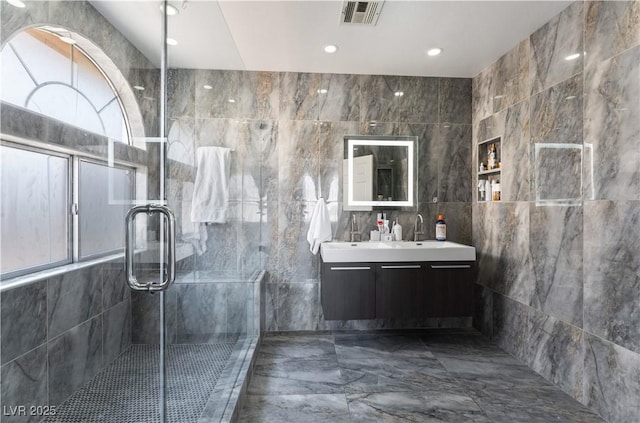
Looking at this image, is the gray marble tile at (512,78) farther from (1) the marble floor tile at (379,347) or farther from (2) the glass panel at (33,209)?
(2) the glass panel at (33,209)

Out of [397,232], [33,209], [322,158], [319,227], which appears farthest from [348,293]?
[33,209]

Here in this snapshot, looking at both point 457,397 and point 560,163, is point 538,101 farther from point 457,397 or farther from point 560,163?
point 457,397

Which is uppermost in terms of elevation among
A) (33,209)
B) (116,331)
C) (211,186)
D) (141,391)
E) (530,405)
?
(211,186)

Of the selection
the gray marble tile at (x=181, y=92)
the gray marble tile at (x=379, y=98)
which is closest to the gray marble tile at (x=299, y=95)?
the gray marble tile at (x=379, y=98)

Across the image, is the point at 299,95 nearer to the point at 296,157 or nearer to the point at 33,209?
the point at 296,157

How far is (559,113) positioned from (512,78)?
0.63m

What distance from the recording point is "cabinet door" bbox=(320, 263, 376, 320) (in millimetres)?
2674

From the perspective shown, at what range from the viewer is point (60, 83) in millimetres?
1702

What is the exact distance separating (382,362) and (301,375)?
653 mm

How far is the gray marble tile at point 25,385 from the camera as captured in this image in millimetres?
1472

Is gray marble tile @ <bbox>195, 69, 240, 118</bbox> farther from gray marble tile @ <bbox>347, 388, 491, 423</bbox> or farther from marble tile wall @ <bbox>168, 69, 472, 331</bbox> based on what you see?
gray marble tile @ <bbox>347, 388, 491, 423</bbox>

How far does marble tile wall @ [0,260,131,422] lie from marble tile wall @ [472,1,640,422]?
271 cm

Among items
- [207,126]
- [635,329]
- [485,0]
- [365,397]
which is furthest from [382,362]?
[485,0]

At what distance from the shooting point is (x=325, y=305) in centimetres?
268
